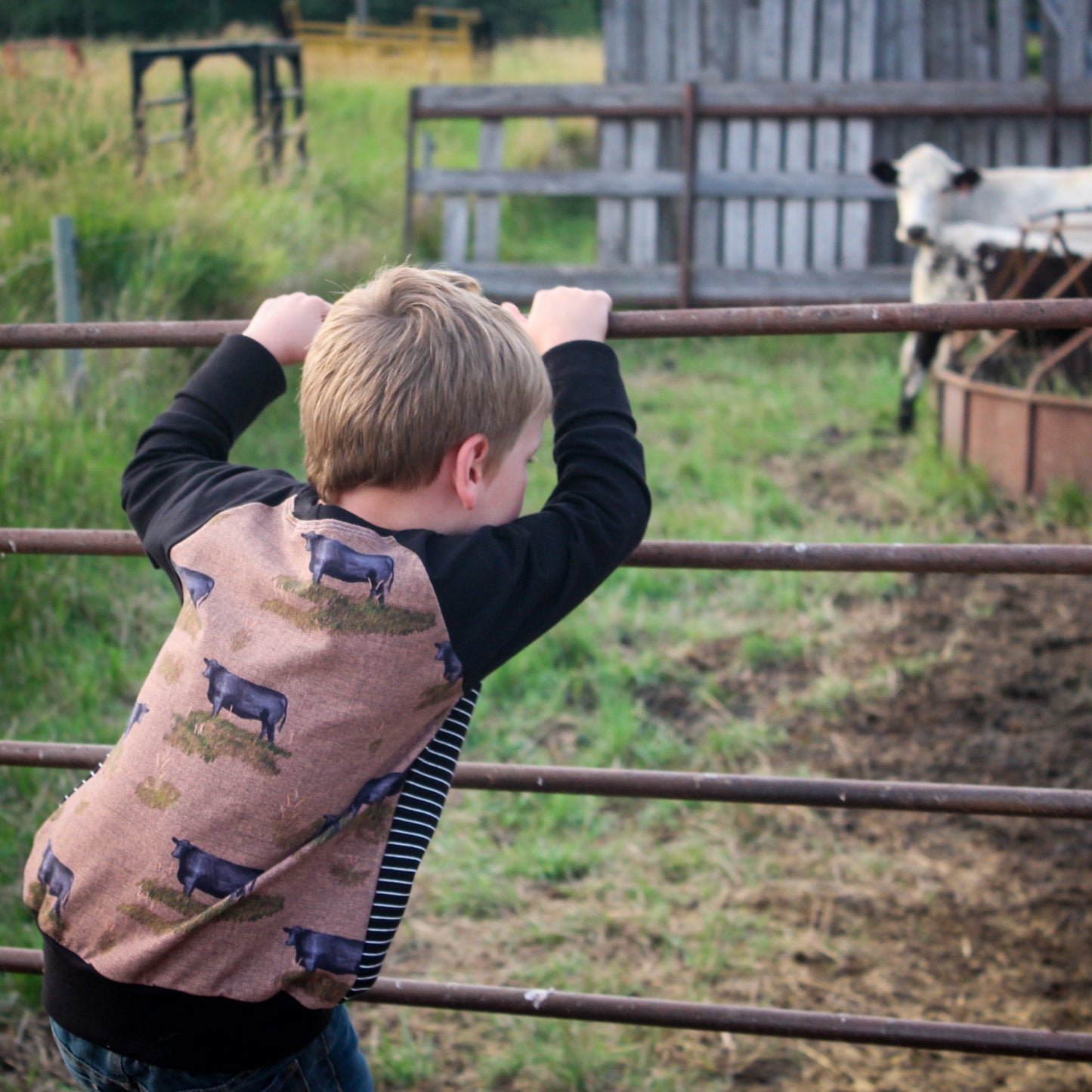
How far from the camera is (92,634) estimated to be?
375 centimetres

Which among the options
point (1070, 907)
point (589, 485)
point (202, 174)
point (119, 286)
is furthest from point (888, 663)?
point (202, 174)

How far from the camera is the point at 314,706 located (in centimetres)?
107

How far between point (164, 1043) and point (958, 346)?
5.81m

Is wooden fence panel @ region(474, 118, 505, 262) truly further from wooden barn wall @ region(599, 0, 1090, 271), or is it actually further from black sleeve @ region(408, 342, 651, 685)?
black sleeve @ region(408, 342, 651, 685)

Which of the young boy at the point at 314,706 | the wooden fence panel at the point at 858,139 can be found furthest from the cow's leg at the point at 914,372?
the young boy at the point at 314,706

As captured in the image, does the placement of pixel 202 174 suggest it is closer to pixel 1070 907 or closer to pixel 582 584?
pixel 1070 907

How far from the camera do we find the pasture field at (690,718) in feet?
8.11

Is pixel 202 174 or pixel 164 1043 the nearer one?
pixel 164 1043

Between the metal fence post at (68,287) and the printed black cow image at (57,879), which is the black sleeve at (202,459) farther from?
the metal fence post at (68,287)

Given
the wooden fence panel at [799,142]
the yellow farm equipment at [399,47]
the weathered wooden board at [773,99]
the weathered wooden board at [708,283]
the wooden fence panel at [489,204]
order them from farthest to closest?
the yellow farm equipment at [399,47] → the wooden fence panel at [489,204] → the wooden fence panel at [799,142] → the weathered wooden board at [708,283] → the weathered wooden board at [773,99]

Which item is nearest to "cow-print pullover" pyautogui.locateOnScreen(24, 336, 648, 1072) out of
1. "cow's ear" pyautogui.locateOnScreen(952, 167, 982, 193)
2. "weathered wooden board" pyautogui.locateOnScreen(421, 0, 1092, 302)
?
"cow's ear" pyautogui.locateOnScreen(952, 167, 982, 193)

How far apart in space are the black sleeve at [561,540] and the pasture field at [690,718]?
0.44 m

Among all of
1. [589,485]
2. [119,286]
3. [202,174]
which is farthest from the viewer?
[202,174]

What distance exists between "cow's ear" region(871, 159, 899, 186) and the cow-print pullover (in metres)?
6.51
